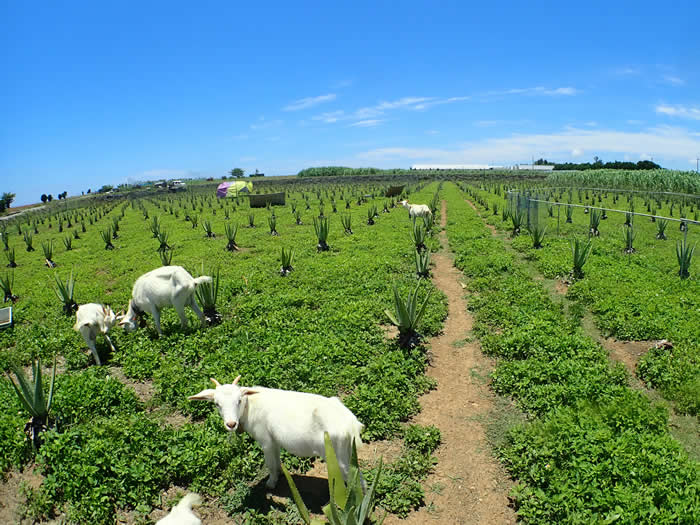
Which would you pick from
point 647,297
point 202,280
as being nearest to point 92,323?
point 202,280

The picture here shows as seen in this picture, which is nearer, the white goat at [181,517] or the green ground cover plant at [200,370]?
the white goat at [181,517]

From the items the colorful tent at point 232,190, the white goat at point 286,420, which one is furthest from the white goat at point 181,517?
the colorful tent at point 232,190

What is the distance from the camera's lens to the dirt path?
374cm

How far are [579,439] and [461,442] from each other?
122 centimetres

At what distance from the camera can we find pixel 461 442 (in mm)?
4652

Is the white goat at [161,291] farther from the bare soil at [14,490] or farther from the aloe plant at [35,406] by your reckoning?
the bare soil at [14,490]

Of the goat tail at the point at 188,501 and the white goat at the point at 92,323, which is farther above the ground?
the white goat at the point at 92,323

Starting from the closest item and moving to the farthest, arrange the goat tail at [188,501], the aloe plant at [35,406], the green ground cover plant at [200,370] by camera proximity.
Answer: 1. the goat tail at [188,501]
2. the green ground cover plant at [200,370]
3. the aloe plant at [35,406]

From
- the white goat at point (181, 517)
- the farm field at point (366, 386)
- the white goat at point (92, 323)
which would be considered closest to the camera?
the white goat at point (181, 517)

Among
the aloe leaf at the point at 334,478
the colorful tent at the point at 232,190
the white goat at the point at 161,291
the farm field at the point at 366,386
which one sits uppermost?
the colorful tent at the point at 232,190

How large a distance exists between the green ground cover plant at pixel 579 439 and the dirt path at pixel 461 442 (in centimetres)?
21

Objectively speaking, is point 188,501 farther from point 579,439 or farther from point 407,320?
point 407,320

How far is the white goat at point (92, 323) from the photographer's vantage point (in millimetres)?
6242

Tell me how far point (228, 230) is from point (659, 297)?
1294cm
